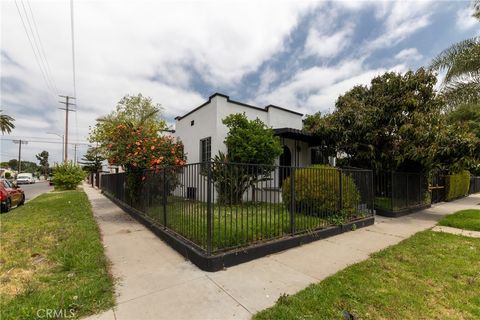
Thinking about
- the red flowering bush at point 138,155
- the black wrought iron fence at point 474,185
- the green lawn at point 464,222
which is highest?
the red flowering bush at point 138,155

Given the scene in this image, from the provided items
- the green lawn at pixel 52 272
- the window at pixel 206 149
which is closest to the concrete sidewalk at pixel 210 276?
the green lawn at pixel 52 272

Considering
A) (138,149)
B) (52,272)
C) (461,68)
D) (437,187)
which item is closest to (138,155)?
(138,149)

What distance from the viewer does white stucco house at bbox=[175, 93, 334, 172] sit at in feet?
35.1

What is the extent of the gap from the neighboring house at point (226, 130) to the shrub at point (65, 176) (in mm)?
15112

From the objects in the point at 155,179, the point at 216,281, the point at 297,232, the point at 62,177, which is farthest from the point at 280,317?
the point at 62,177

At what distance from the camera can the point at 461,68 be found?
998cm

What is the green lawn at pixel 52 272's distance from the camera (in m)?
2.95

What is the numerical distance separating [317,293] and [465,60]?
11.8 meters

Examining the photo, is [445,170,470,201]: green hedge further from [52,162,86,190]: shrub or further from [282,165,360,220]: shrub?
[52,162,86,190]: shrub

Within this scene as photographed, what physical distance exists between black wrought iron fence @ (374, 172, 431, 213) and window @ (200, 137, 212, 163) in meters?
6.90

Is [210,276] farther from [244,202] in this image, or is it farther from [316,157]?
[316,157]

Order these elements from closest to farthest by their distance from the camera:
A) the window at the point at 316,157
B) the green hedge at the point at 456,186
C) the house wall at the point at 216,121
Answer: the house wall at the point at 216,121, the window at the point at 316,157, the green hedge at the point at 456,186

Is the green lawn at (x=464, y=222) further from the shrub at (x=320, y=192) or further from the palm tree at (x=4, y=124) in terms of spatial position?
the palm tree at (x=4, y=124)

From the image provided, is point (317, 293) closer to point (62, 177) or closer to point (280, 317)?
point (280, 317)
